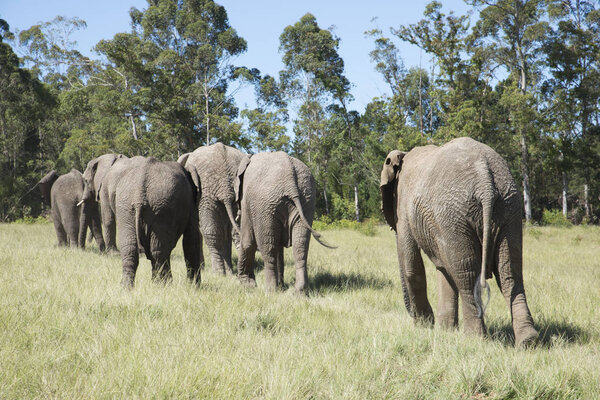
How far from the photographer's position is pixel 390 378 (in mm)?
3445

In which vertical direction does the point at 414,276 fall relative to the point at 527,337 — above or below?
above

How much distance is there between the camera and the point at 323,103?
37.8 metres

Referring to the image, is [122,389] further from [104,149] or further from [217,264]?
[104,149]

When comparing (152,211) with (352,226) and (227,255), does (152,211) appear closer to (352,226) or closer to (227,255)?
(227,255)

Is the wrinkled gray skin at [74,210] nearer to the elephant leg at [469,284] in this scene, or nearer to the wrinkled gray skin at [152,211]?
the wrinkled gray skin at [152,211]

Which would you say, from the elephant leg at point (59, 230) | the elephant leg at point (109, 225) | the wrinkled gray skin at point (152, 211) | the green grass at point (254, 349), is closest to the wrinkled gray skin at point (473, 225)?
the green grass at point (254, 349)

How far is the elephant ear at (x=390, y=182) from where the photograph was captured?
5453 millimetres

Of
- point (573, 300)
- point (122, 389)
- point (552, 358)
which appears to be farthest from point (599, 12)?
point (122, 389)

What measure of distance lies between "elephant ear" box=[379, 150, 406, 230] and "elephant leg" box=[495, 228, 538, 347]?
62.4 inches

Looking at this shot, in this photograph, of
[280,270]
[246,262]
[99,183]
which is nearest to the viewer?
[246,262]

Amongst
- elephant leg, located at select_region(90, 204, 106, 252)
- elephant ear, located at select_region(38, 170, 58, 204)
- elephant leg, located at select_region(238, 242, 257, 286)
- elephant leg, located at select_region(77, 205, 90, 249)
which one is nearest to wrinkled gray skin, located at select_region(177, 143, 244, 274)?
elephant leg, located at select_region(238, 242, 257, 286)

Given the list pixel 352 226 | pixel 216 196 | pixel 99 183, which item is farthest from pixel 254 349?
pixel 352 226

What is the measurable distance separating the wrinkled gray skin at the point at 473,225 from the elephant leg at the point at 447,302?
12 millimetres

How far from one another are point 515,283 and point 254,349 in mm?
2073
